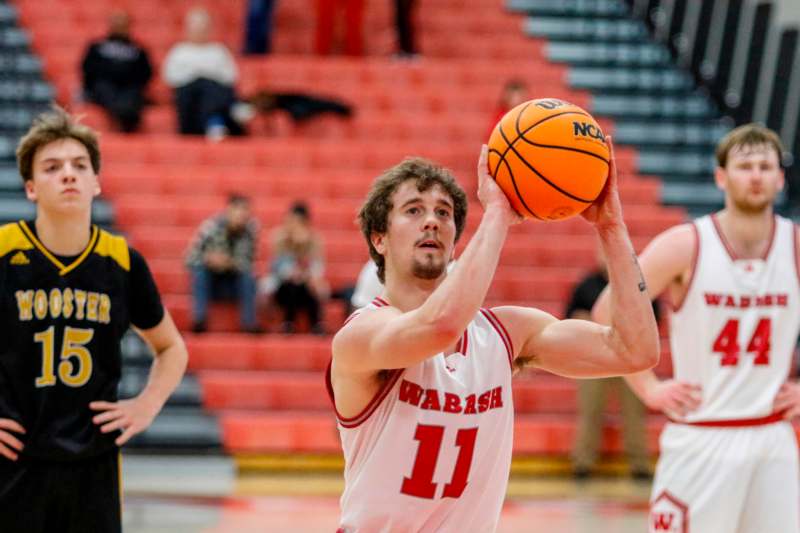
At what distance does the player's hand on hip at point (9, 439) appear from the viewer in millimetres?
4645

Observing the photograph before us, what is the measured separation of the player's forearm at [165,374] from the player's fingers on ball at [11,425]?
1.66 ft

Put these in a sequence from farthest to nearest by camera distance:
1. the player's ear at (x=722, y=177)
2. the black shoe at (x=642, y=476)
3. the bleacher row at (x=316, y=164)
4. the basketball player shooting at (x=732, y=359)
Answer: the bleacher row at (x=316, y=164)
the black shoe at (x=642, y=476)
the player's ear at (x=722, y=177)
the basketball player shooting at (x=732, y=359)

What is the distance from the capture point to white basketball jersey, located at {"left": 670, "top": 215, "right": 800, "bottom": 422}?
17.9 feet

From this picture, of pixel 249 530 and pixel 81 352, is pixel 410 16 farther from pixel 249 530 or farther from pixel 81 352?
pixel 81 352

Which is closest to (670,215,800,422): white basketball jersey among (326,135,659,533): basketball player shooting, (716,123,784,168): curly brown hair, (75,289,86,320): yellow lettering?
(716,123,784,168): curly brown hair

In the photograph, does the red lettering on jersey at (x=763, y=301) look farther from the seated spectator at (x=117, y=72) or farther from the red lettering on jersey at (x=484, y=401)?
the seated spectator at (x=117, y=72)

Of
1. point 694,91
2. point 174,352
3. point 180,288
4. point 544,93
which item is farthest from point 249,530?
point 694,91

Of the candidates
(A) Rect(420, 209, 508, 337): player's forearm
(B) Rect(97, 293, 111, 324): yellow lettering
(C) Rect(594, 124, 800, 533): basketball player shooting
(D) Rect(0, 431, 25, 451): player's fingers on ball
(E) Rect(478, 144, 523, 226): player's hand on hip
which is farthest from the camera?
(C) Rect(594, 124, 800, 533): basketball player shooting

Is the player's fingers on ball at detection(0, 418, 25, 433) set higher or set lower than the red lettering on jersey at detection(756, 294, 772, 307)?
lower

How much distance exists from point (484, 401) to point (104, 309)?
1664 mm

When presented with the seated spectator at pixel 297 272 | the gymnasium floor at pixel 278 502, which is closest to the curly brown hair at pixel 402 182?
the gymnasium floor at pixel 278 502

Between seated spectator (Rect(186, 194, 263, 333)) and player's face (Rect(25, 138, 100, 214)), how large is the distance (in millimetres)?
6582

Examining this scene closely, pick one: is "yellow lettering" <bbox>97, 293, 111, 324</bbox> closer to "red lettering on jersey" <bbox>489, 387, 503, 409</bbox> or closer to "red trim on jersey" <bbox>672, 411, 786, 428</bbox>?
"red lettering on jersey" <bbox>489, 387, 503, 409</bbox>

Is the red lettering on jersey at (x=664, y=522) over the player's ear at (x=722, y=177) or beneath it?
beneath
